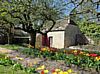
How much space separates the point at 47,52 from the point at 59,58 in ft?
6.51

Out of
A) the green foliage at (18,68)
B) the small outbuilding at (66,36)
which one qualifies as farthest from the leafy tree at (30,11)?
the small outbuilding at (66,36)

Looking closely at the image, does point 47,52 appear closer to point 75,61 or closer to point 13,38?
point 75,61

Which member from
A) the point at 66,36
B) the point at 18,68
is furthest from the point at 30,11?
the point at 66,36

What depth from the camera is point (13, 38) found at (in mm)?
41906

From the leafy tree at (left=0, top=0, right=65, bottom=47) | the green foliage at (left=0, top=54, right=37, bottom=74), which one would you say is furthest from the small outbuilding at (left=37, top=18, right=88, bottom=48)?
the green foliage at (left=0, top=54, right=37, bottom=74)

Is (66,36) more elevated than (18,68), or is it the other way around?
(66,36)

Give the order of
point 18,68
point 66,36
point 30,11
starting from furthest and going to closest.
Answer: point 66,36, point 30,11, point 18,68

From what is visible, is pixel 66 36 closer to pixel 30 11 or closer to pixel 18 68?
pixel 30 11

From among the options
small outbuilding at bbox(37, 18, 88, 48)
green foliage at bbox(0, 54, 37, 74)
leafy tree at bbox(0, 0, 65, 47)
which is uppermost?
leafy tree at bbox(0, 0, 65, 47)

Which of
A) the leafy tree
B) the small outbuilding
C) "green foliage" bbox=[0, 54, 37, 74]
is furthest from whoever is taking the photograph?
the small outbuilding

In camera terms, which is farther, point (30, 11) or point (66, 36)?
point (66, 36)

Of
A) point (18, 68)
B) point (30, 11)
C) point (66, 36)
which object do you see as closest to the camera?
point (18, 68)

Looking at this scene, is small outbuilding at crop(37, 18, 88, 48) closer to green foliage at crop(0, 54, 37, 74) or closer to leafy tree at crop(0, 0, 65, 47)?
leafy tree at crop(0, 0, 65, 47)

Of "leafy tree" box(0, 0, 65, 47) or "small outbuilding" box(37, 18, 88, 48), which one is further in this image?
"small outbuilding" box(37, 18, 88, 48)
